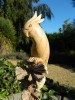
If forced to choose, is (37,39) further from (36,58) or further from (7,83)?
(7,83)

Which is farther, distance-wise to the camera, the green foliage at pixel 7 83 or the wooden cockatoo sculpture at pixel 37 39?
the green foliage at pixel 7 83

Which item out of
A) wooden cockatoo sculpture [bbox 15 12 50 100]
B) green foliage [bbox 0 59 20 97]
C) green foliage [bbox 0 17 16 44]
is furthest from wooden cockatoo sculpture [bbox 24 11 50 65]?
green foliage [bbox 0 17 16 44]

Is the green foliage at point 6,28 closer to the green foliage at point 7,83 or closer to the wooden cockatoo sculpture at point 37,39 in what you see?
the green foliage at point 7,83

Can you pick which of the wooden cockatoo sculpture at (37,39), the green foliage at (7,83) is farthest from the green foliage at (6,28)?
the wooden cockatoo sculpture at (37,39)

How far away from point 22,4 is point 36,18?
14210 millimetres

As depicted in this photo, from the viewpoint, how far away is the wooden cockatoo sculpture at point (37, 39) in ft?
5.18

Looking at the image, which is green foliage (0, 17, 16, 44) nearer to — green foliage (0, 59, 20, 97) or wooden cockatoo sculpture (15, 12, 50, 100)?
green foliage (0, 59, 20, 97)

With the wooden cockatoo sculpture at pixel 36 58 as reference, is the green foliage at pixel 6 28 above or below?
below

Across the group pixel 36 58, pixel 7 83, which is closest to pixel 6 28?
pixel 7 83

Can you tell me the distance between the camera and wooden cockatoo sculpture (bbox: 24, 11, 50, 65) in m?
1.58

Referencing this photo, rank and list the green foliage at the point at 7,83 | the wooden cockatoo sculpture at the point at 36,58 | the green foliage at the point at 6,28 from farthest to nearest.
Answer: the green foliage at the point at 6,28, the green foliage at the point at 7,83, the wooden cockatoo sculpture at the point at 36,58

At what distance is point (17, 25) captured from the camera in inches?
635

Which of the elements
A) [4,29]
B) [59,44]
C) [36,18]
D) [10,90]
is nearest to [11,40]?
[4,29]

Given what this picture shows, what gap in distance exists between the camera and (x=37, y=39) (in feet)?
5.19
